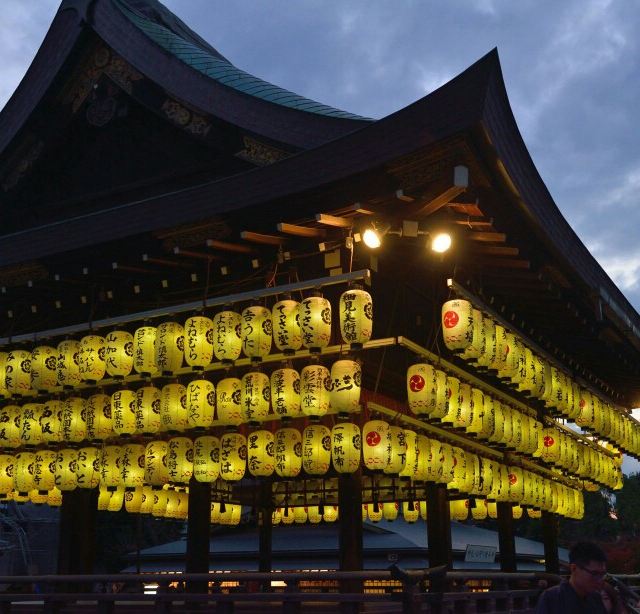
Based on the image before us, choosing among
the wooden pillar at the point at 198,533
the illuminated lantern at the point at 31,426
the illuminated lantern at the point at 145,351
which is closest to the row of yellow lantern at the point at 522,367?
the illuminated lantern at the point at 145,351

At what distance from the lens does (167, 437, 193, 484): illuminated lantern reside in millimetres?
11773

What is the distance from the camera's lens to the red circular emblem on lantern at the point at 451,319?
10.5 meters

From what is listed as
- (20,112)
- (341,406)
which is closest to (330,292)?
(341,406)

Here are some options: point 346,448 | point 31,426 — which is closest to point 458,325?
point 346,448

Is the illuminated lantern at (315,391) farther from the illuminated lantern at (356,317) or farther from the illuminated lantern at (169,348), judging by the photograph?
the illuminated lantern at (169,348)

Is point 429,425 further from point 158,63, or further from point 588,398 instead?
point 158,63

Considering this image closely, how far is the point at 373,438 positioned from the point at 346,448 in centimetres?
48

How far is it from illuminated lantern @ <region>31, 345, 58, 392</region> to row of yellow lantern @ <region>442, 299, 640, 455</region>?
6.35 metres

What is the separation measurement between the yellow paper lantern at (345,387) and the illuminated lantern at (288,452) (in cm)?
133

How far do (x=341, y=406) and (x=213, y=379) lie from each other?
3934mm

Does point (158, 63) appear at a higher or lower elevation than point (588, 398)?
higher

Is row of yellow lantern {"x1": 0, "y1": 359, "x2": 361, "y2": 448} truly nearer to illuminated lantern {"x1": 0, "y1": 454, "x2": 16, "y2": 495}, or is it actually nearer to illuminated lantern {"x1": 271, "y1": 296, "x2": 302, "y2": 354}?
illuminated lantern {"x1": 271, "y1": 296, "x2": 302, "y2": 354}

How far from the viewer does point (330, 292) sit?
11.9 meters

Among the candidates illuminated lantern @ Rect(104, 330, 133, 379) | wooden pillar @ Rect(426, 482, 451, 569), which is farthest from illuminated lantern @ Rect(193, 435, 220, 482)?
wooden pillar @ Rect(426, 482, 451, 569)
